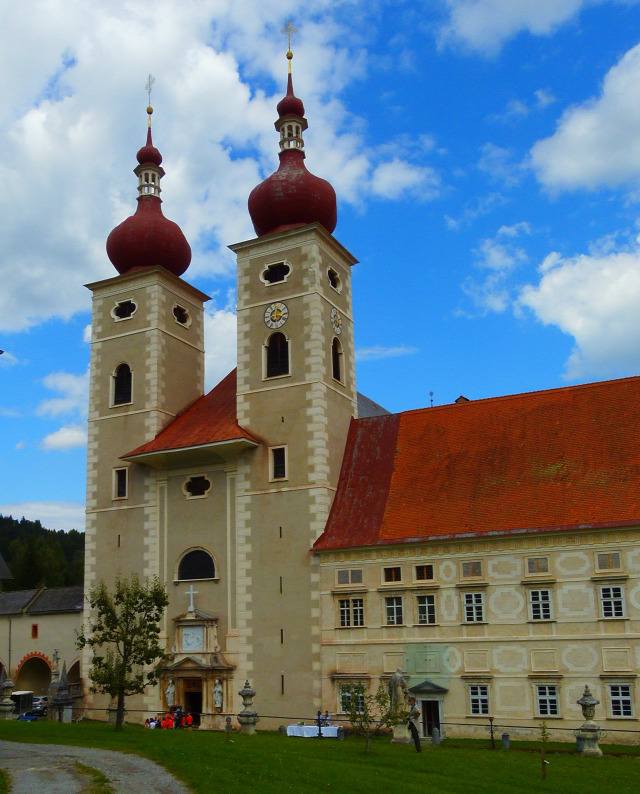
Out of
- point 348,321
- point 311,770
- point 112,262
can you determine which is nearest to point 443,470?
point 348,321

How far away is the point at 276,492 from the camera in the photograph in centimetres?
3453

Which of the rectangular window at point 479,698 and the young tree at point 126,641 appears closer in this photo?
the young tree at point 126,641

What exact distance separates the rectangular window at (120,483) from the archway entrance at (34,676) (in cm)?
2262

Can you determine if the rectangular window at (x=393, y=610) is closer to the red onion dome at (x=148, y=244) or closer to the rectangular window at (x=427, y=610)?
the rectangular window at (x=427, y=610)

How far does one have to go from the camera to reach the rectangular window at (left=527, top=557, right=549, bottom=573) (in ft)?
95.8

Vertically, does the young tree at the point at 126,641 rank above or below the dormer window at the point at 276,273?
below

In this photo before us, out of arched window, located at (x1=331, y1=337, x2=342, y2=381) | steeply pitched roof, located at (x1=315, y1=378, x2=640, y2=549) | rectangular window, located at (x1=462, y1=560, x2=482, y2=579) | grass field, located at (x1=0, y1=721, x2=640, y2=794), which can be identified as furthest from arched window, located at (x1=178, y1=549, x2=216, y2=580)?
rectangular window, located at (x1=462, y1=560, x2=482, y2=579)

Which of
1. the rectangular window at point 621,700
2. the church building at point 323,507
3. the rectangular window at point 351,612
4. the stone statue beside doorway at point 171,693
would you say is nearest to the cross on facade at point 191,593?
the church building at point 323,507

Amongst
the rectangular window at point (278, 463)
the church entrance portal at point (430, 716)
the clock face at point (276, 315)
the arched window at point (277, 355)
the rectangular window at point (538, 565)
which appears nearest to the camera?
the rectangular window at point (538, 565)

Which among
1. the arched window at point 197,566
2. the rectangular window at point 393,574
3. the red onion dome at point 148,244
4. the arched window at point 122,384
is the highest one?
the red onion dome at point 148,244

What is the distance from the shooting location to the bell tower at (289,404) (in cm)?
3291

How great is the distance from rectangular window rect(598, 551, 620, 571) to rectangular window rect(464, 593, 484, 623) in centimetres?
404

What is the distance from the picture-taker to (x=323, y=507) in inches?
1325

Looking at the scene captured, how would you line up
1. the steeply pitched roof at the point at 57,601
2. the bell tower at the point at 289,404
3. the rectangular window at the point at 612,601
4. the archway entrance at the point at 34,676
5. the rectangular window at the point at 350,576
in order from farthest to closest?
1. the archway entrance at the point at 34,676
2. the steeply pitched roof at the point at 57,601
3. the bell tower at the point at 289,404
4. the rectangular window at the point at 350,576
5. the rectangular window at the point at 612,601
